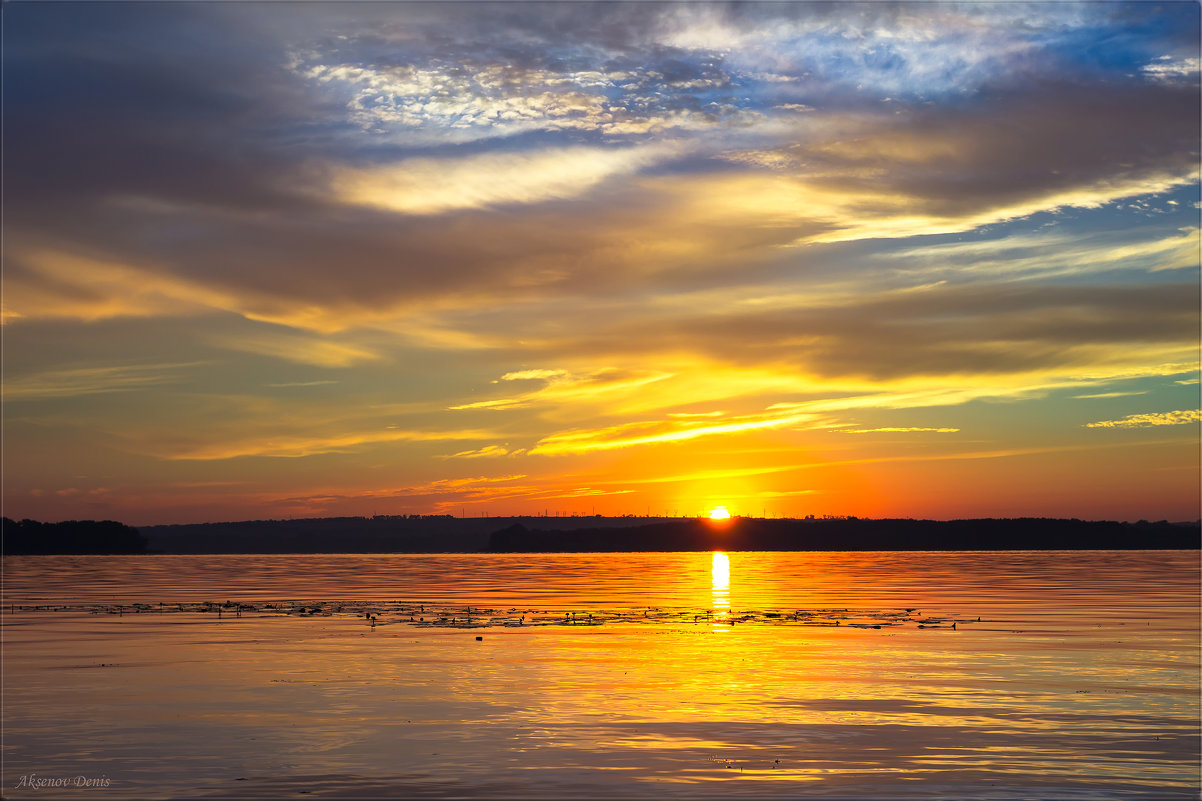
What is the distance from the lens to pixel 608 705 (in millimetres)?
26656

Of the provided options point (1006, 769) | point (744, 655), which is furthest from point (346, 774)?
point (744, 655)

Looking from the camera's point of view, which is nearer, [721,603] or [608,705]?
[608,705]

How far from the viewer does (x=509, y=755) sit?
21203mm

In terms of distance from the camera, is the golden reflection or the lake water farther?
the golden reflection

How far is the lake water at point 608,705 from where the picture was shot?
19469 mm

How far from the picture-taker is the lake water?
19.5m

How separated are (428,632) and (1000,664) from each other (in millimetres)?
22959

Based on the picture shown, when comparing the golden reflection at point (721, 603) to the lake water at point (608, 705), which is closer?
the lake water at point (608, 705)

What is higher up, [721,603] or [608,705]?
[608,705]

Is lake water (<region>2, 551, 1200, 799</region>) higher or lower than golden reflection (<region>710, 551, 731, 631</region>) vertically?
higher

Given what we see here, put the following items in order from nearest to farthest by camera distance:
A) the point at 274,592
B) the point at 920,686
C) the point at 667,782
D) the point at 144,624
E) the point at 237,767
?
the point at 667,782, the point at 237,767, the point at 920,686, the point at 144,624, the point at 274,592

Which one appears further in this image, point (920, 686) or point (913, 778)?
point (920, 686)

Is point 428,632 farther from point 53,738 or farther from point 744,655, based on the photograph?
point 53,738

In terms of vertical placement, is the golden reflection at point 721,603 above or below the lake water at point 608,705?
below
